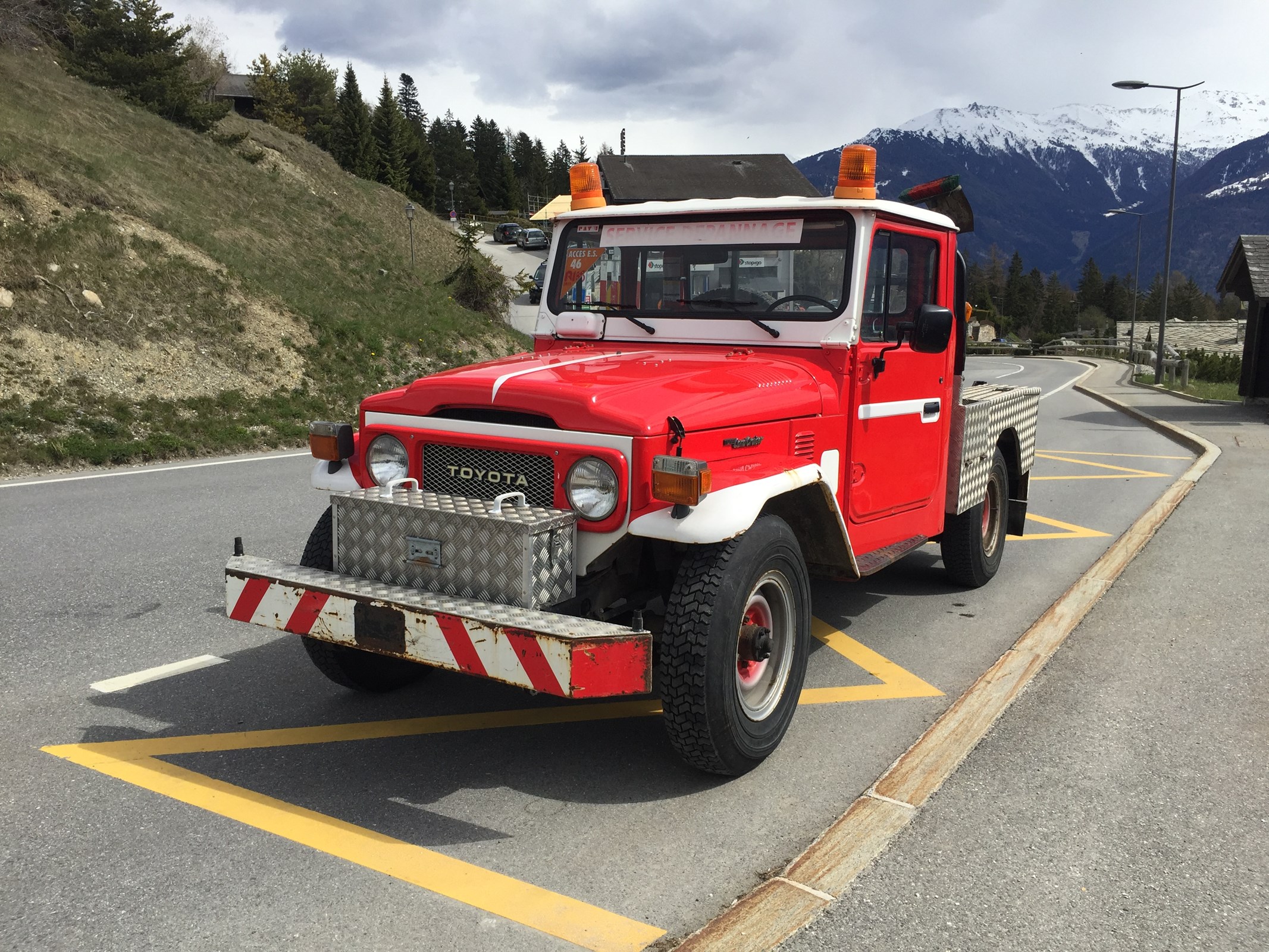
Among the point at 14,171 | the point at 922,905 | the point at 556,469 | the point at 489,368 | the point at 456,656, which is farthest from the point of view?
the point at 14,171

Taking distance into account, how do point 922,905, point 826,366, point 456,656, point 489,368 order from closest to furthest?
1. point 922,905
2. point 456,656
3. point 489,368
4. point 826,366

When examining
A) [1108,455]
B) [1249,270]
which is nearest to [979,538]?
[1108,455]

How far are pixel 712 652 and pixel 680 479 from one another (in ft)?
1.90

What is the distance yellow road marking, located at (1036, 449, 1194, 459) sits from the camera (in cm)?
1368

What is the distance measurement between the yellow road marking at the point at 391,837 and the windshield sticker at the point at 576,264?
7.02ft

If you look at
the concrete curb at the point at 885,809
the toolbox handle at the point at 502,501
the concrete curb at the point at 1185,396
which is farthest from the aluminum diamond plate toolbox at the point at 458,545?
the concrete curb at the point at 1185,396

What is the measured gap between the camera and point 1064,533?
27.2 feet

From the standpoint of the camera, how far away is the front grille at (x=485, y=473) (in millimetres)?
3643

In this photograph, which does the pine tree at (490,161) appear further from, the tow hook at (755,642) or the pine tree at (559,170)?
the tow hook at (755,642)

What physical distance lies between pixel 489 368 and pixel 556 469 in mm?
766

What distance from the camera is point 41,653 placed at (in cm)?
472

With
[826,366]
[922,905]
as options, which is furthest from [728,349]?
[922,905]

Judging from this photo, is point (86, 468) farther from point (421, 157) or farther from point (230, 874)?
point (421, 157)

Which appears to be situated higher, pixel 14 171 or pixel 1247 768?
pixel 14 171
